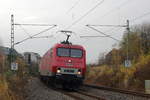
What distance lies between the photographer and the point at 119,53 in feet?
168

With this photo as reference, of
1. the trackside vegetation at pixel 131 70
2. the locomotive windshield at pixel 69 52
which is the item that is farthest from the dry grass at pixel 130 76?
the locomotive windshield at pixel 69 52

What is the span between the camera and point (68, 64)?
26250 mm

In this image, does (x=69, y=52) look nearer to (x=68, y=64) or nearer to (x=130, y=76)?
(x=68, y=64)

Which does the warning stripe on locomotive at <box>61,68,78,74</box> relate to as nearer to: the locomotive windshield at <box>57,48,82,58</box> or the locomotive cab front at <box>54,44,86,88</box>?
the locomotive cab front at <box>54,44,86,88</box>

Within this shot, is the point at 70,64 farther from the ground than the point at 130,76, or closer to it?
farther from the ground

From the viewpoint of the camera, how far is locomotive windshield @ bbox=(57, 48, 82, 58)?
2676cm

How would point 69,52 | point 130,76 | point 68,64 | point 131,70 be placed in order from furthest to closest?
point 131,70
point 130,76
point 69,52
point 68,64

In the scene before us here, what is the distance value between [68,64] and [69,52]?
1140 millimetres

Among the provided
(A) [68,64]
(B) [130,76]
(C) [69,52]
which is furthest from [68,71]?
(B) [130,76]

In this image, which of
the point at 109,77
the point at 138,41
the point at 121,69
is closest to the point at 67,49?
the point at 121,69

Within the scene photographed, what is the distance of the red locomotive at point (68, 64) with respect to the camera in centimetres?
2591

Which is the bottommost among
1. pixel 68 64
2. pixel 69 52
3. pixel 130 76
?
pixel 130 76

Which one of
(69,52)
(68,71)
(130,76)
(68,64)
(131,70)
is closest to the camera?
(68,71)

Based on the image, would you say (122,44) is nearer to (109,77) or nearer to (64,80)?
(109,77)
